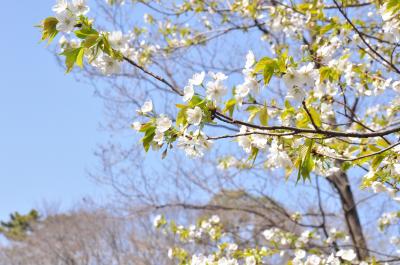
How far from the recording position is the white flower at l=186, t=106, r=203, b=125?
50.9 inches

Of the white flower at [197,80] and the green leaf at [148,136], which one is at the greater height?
the white flower at [197,80]

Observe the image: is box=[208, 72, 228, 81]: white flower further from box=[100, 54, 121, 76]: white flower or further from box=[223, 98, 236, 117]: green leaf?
box=[100, 54, 121, 76]: white flower

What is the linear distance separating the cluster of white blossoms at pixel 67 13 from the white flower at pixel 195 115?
0.45m

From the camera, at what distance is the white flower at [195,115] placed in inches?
50.9

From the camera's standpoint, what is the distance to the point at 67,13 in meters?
1.35

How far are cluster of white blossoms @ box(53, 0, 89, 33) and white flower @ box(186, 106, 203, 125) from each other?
0.45 m

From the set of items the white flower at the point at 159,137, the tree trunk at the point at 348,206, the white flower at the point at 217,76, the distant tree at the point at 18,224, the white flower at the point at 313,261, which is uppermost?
the distant tree at the point at 18,224

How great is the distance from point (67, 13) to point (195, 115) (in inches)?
20.0

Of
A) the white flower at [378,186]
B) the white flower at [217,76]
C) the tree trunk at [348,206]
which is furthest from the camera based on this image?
the tree trunk at [348,206]

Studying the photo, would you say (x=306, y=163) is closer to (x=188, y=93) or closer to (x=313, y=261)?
(x=188, y=93)

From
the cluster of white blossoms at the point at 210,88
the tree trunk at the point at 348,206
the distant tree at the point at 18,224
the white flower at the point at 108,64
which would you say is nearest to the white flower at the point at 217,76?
the cluster of white blossoms at the point at 210,88

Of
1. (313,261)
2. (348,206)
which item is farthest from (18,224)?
(313,261)

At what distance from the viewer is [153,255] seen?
10.0 meters

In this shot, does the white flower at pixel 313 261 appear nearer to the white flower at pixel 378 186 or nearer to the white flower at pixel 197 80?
the white flower at pixel 378 186
